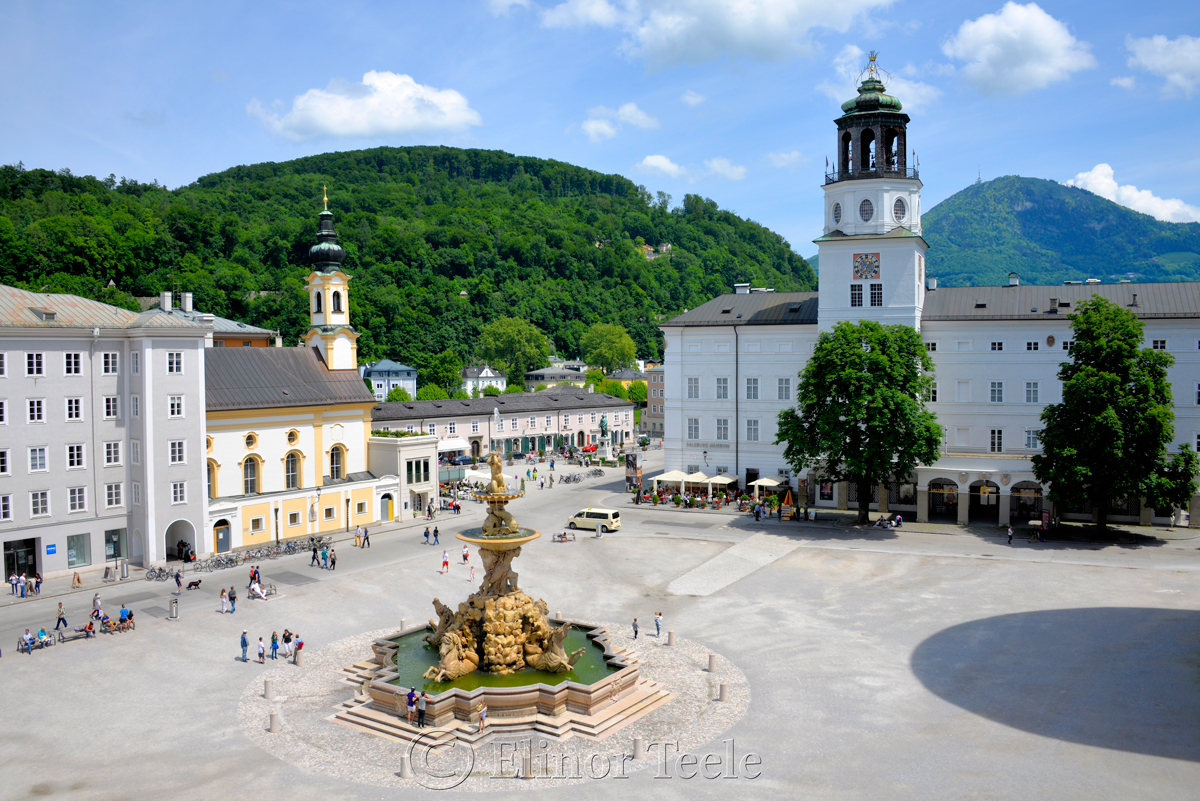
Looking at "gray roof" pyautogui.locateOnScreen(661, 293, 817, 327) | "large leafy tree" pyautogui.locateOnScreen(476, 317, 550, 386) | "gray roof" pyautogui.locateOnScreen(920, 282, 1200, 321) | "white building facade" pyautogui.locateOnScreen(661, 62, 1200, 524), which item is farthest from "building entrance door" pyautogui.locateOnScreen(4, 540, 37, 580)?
"large leafy tree" pyautogui.locateOnScreen(476, 317, 550, 386)

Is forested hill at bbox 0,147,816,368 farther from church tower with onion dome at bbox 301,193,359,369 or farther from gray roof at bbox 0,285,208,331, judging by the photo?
gray roof at bbox 0,285,208,331

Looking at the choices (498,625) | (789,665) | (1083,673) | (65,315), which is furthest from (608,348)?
(1083,673)

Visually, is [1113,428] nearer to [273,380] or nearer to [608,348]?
[273,380]

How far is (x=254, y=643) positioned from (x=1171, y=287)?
169 ft

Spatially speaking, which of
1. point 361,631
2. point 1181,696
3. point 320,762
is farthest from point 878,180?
point 320,762

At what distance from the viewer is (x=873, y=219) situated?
51000 mm

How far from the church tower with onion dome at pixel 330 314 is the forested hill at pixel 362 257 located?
59.8 m

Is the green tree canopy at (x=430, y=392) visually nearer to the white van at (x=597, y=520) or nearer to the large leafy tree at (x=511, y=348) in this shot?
the large leafy tree at (x=511, y=348)

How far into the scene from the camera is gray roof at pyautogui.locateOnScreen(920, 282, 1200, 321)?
48156mm

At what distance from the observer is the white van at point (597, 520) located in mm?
46375

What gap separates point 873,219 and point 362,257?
358 ft

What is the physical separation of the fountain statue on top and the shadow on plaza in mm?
10851

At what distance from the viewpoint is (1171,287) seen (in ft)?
162

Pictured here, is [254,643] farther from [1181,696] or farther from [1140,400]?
[1140,400]
